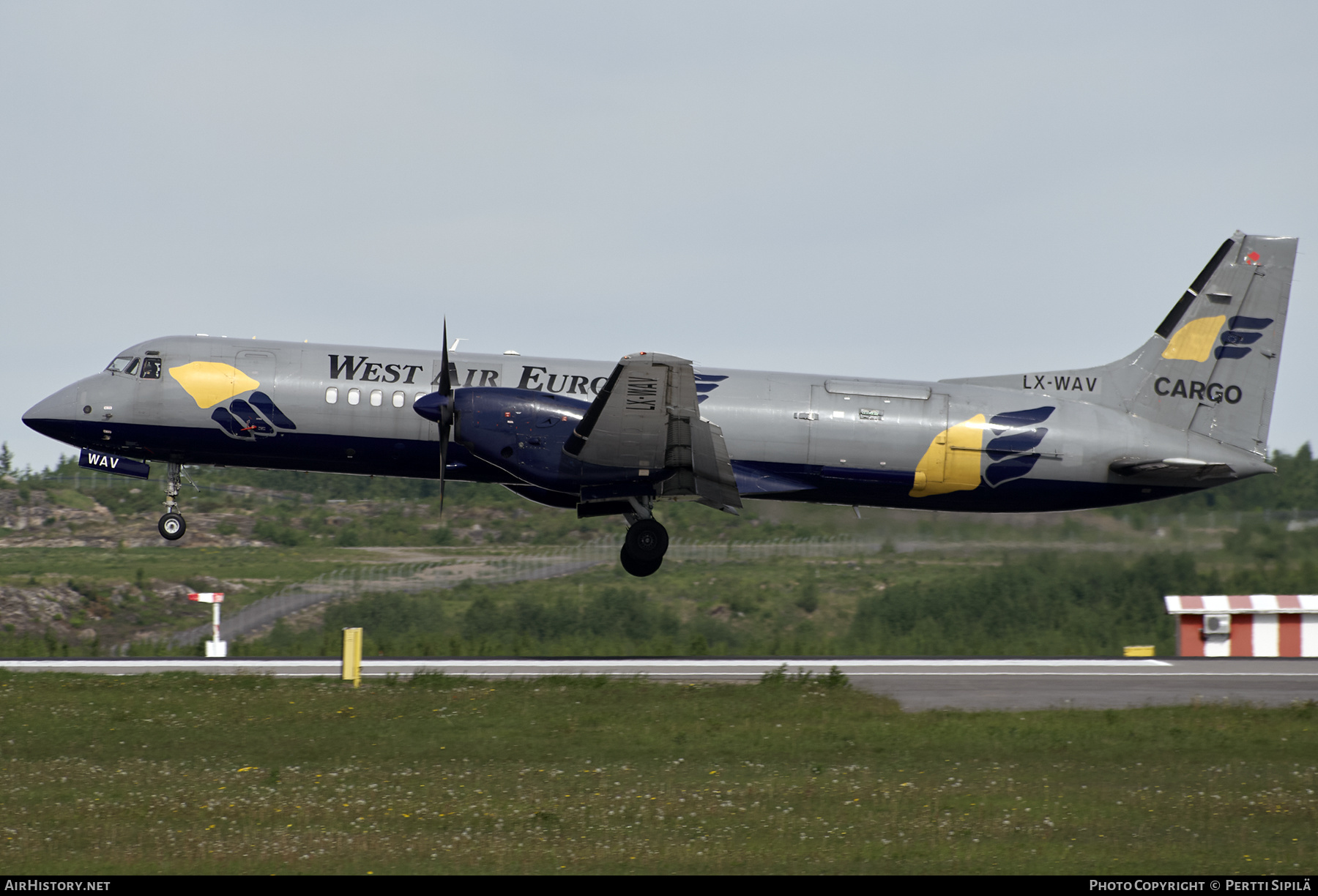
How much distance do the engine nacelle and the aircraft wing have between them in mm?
489

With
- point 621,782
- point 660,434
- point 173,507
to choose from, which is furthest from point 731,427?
point 173,507

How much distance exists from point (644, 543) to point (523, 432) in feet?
10.9

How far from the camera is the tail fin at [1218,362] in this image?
2294 cm

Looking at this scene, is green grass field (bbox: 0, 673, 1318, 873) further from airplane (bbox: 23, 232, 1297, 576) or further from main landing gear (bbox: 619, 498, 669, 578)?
airplane (bbox: 23, 232, 1297, 576)

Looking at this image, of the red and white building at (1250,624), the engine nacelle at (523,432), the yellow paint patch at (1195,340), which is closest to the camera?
the engine nacelle at (523,432)

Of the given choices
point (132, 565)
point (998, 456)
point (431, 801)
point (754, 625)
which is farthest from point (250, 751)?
point (132, 565)

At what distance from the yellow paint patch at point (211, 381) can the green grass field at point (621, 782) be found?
217 inches

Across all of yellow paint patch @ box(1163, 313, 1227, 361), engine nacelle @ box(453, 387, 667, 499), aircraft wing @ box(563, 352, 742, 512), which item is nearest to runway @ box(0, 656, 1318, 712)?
aircraft wing @ box(563, 352, 742, 512)

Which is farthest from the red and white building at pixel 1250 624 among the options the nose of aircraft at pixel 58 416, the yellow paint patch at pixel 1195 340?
the nose of aircraft at pixel 58 416

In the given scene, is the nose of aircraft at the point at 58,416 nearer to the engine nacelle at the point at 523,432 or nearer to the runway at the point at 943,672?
the runway at the point at 943,672

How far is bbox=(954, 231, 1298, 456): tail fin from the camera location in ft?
75.3

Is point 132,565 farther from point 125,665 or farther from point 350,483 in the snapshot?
point 125,665

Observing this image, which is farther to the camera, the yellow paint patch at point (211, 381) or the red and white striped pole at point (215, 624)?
the red and white striped pole at point (215, 624)
